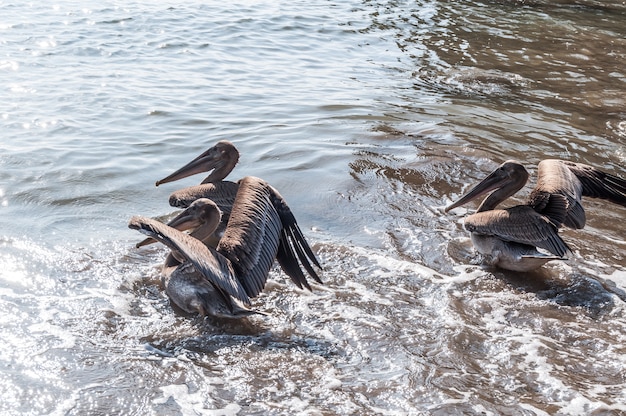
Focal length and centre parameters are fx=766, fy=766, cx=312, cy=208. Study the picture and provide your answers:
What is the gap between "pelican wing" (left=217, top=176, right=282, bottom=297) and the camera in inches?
176

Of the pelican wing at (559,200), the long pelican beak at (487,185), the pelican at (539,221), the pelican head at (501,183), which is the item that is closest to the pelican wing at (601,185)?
the pelican at (539,221)

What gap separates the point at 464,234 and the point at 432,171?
1.24 metres

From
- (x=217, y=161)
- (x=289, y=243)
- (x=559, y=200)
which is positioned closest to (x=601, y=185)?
(x=559, y=200)

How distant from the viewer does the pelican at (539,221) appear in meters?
5.19

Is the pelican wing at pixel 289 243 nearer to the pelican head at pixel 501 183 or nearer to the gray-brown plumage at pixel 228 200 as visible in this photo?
the gray-brown plumage at pixel 228 200

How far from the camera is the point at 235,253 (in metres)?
4.49

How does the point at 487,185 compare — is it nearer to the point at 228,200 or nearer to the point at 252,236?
the point at 228,200

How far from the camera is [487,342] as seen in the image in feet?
13.9

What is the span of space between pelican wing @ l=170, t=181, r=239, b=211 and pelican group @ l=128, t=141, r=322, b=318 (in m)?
0.52

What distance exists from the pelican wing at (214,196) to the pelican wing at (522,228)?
177 centimetres

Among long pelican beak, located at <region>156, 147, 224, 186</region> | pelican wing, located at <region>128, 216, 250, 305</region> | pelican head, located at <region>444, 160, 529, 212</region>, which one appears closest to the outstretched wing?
pelican head, located at <region>444, 160, 529, 212</region>

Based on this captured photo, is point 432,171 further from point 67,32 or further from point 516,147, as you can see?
point 67,32

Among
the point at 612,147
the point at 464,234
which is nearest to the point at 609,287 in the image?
the point at 464,234

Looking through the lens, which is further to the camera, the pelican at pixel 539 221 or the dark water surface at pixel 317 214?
the pelican at pixel 539 221
